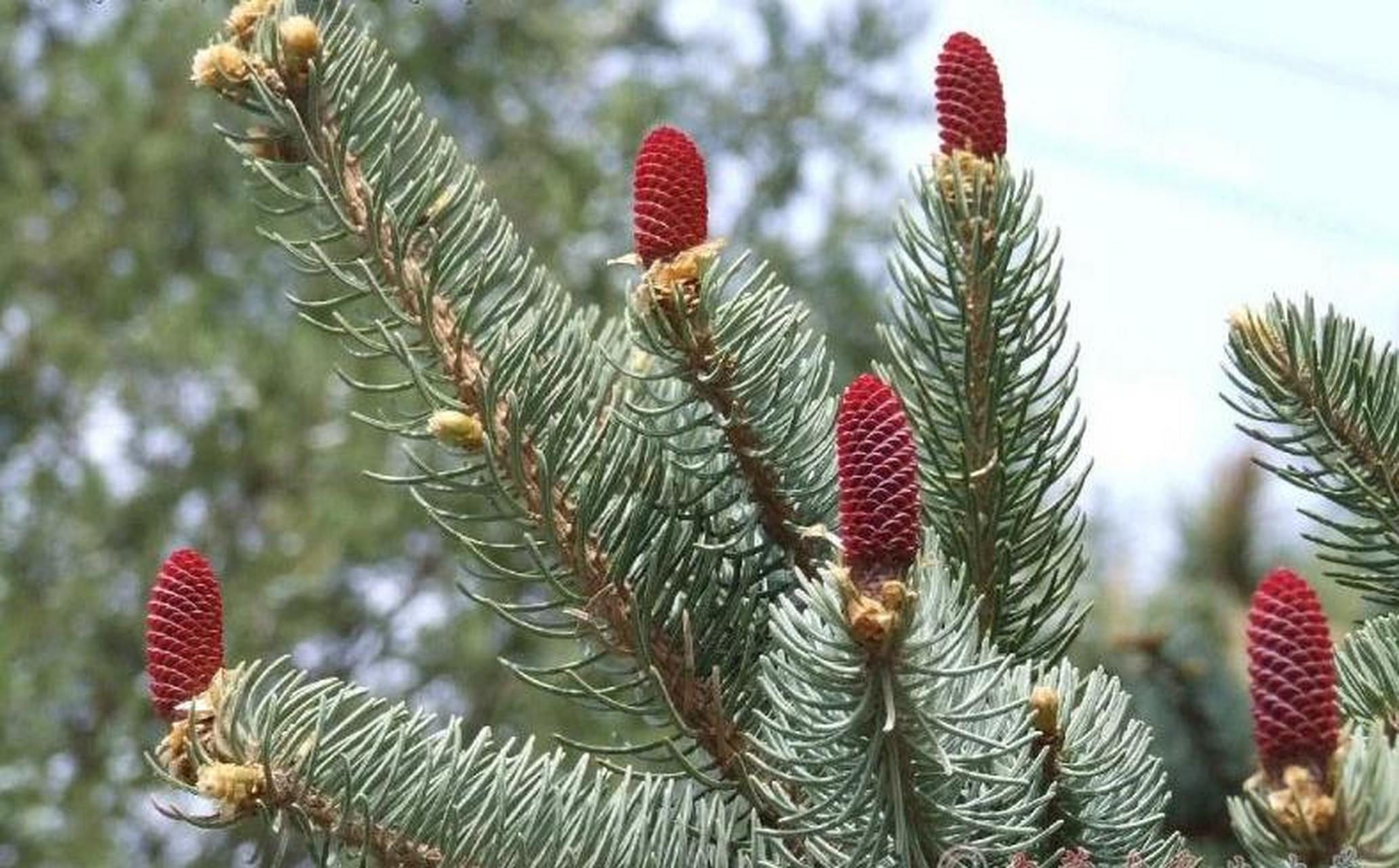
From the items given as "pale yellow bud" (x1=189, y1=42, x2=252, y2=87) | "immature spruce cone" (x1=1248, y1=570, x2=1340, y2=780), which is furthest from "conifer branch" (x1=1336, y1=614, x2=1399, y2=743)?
"pale yellow bud" (x1=189, y1=42, x2=252, y2=87)

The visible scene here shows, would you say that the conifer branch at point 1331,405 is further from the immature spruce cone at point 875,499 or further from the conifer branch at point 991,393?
the immature spruce cone at point 875,499

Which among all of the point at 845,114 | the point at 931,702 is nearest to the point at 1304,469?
the point at 931,702

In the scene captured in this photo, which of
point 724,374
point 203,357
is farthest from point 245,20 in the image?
point 203,357

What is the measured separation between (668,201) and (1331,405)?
34 cm

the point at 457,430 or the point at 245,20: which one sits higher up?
the point at 245,20

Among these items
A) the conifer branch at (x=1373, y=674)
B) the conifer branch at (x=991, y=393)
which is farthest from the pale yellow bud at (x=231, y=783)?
the conifer branch at (x=1373, y=674)

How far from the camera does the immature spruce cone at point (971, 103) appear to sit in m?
0.95

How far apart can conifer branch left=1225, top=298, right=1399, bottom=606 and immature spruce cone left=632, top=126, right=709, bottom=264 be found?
27 cm

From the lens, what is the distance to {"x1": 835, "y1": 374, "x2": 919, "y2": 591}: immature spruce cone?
0.76m

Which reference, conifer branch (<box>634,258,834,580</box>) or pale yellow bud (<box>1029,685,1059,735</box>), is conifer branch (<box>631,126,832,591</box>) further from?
pale yellow bud (<box>1029,685,1059,735</box>)

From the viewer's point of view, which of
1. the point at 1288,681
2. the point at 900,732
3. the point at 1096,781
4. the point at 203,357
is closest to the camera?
the point at 1288,681

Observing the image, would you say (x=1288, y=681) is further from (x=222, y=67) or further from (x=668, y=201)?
(x=222, y=67)

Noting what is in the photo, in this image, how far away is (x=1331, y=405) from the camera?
0.99 metres

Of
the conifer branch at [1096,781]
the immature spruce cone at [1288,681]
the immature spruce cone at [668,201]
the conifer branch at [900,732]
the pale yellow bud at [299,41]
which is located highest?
the immature spruce cone at [668,201]
